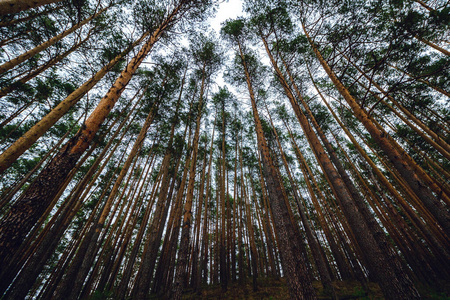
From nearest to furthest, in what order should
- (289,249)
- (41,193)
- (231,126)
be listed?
(41,193)
(289,249)
(231,126)

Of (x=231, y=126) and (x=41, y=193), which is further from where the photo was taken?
(x=231, y=126)

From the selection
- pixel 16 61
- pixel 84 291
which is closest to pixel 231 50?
pixel 16 61

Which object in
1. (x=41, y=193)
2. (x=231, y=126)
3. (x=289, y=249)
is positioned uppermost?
(x=231, y=126)

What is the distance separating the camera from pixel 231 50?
31.4 ft

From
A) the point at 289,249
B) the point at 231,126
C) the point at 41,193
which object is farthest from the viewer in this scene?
the point at 231,126

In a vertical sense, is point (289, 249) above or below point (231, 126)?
below

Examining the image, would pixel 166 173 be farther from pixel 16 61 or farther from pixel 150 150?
pixel 16 61

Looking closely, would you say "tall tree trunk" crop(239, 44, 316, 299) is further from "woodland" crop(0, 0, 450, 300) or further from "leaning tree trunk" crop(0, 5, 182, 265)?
"leaning tree trunk" crop(0, 5, 182, 265)

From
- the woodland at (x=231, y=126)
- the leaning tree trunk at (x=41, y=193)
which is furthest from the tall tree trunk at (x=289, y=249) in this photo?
the leaning tree trunk at (x=41, y=193)

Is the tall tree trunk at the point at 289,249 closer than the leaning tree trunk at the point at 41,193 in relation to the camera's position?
No

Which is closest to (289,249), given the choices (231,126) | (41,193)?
(41,193)

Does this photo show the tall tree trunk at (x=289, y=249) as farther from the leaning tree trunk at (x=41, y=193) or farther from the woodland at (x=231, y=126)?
the leaning tree trunk at (x=41, y=193)

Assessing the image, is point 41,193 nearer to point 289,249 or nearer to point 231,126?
point 289,249

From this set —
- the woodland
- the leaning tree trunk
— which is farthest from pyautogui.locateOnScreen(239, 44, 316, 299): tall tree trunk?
the leaning tree trunk
